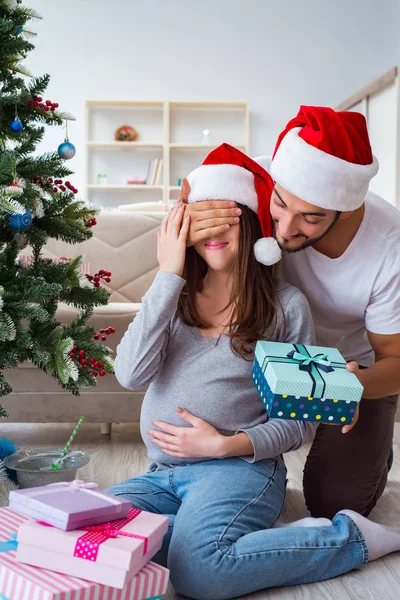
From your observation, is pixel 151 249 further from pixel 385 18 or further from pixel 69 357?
pixel 385 18

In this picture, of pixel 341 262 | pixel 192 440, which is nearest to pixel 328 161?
pixel 341 262

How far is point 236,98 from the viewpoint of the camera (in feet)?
21.5

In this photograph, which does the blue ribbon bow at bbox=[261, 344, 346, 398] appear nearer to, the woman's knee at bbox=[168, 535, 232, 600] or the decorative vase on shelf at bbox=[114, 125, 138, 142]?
the woman's knee at bbox=[168, 535, 232, 600]

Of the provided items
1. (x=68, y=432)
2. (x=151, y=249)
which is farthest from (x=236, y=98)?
(x=68, y=432)

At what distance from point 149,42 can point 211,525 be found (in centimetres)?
600

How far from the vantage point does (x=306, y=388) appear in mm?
1215

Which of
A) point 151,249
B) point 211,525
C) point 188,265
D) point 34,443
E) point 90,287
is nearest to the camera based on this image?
point 211,525

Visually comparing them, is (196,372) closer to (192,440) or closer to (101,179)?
(192,440)

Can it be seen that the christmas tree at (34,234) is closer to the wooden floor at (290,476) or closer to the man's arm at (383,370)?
the wooden floor at (290,476)

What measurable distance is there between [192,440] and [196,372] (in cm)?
16

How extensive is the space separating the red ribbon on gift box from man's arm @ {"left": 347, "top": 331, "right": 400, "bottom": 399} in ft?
2.01

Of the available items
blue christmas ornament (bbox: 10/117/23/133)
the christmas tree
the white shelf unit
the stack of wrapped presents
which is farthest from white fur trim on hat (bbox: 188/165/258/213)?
the white shelf unit

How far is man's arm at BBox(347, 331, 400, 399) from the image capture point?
1479 millimetres

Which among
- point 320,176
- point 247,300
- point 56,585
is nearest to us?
point 56,585
